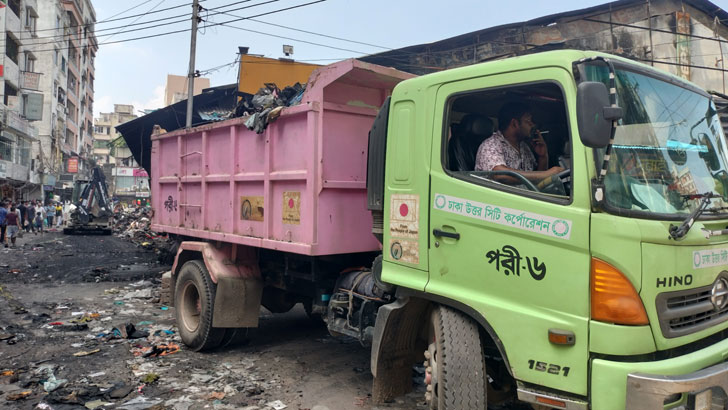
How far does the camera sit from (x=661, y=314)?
7.85ft

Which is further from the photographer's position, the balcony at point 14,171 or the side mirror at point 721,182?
the balcony at point 14,171

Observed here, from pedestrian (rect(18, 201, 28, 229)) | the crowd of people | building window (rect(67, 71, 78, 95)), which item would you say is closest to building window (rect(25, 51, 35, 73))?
the crowd of people

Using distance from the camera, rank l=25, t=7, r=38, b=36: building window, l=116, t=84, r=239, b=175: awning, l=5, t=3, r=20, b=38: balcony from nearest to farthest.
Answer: l=116, t=84, r=239, b=175: awning, l=5, t=3, r=20, b=38: balcony, l=25, t=7, r=38, b=36: building window

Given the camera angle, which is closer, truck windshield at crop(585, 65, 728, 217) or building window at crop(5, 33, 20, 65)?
truck windshield at crop(585, 65, 728, 217)

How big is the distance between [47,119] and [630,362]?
43965 mm

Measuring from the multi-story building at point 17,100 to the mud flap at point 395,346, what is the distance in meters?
30.4

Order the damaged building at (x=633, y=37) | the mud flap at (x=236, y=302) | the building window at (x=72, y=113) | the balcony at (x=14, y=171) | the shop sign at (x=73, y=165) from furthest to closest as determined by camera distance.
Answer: the building window at (x=72, y=113) < the shop sign at (x=73, y=165) < the balcony at (x=14, y=171) < the damaged building at (x=633, y=37) < the mud flap at (x=236, y=302)

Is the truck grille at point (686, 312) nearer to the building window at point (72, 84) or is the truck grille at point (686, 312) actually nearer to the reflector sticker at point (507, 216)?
the reflector sticker at point (507, 216)

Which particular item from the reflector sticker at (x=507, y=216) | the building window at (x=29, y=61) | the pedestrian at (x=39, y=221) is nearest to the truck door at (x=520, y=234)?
the reflector sticker at (x=507, y=216)

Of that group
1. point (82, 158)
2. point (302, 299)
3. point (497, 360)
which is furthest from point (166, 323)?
point (82, 158)

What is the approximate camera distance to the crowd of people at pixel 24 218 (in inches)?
678

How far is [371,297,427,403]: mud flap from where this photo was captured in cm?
333

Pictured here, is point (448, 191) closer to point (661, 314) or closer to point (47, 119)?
point (661, 314)

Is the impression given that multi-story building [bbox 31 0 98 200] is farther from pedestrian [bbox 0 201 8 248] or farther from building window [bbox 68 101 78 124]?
pedestrian [bbox 0 201 8 248]
